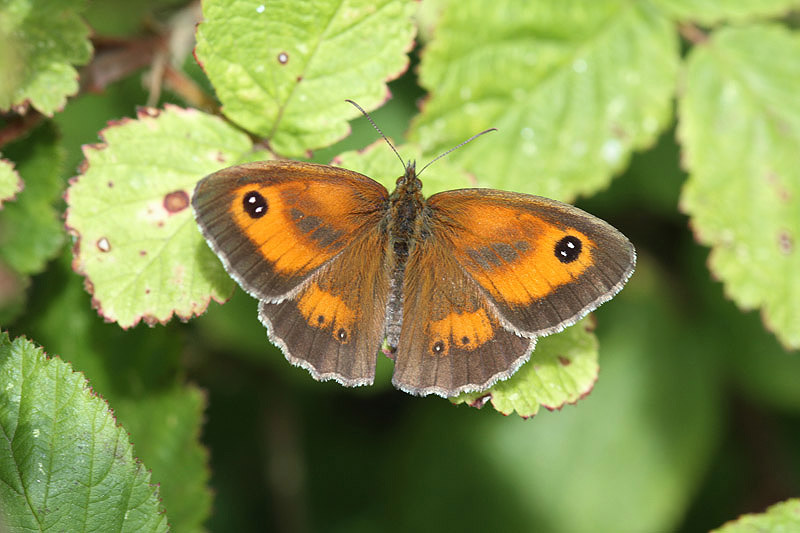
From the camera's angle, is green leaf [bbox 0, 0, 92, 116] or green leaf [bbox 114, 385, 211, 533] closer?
green leaf [bbox 0, 0, 92, 116]

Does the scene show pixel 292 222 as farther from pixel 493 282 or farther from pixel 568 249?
pixel 568 249

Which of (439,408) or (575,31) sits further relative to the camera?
(439,408)

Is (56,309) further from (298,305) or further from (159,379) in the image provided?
(298,305)

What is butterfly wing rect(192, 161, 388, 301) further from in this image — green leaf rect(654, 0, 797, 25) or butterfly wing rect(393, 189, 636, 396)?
green leaf rect(654, 0, 797, 25)

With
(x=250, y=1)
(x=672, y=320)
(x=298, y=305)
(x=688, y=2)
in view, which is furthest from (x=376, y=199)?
(x=672, y=320)

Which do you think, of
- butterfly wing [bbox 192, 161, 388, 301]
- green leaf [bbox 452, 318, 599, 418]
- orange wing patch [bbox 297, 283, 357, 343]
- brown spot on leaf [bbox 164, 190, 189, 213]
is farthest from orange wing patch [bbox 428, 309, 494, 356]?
brown spot on leaf [bbox 164, 190, 189, 213]
